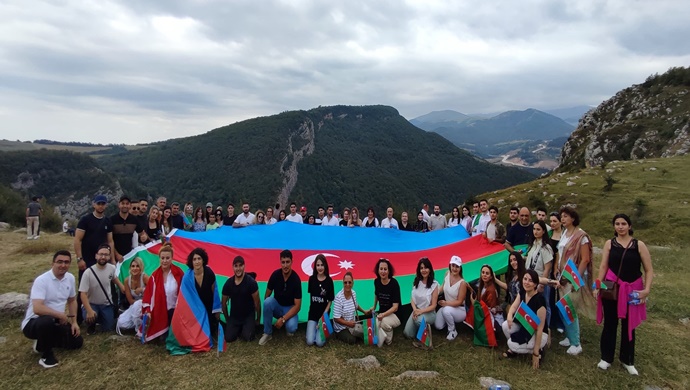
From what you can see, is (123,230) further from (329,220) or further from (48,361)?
(329,220)

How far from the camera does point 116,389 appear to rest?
4.78 metres

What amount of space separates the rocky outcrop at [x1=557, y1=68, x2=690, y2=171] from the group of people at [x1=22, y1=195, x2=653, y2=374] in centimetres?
2903

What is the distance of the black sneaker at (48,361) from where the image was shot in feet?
17.3

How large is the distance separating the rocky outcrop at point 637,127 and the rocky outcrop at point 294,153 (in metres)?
42.3

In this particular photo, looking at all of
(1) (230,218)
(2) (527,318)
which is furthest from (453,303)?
(1) (230,218)

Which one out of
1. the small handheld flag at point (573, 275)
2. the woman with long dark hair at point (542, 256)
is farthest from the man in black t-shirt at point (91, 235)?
the small handheld flag at point (573, 275)

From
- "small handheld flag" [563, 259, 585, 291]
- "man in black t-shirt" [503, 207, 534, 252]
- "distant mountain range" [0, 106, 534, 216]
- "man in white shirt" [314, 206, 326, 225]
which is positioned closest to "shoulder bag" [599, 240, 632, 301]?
"small handheld flag" [563, 259, 585, 291]

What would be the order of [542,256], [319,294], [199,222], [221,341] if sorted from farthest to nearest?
1. [199,222]
2. [319,294]
3. [542,256]
4. [221,341]

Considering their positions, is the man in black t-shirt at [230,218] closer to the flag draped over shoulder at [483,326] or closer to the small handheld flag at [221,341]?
the small handheld flag at [221,341]

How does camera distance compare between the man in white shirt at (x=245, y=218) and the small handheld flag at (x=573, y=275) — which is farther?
the man in white shirt at (x=245, y=218)

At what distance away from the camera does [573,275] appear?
17.6 ft

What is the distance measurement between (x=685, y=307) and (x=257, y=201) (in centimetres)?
5768

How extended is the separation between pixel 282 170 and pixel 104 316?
6643 cm

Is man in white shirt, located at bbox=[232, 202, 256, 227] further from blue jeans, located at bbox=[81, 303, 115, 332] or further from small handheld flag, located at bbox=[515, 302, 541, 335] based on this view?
small handheld flag, located at bbox=[515, 302, 541, 335]
